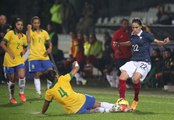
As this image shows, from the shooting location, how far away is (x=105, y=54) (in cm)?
2595

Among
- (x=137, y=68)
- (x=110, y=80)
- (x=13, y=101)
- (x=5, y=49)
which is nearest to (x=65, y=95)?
(x=137, y=68)

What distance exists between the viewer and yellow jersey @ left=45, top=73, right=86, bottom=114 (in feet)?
47.4

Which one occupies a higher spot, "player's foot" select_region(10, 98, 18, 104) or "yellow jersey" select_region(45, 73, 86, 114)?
"yellow jersey" select_region(45, 73, 86, 114)

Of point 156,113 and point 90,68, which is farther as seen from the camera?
point 90,68

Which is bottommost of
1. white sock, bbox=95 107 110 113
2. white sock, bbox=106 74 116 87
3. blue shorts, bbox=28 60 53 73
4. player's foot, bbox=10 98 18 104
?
white sock, bbox=106 74 116 87

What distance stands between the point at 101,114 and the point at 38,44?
14.5 ft

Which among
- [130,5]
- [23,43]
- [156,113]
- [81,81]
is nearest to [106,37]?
[81,81]

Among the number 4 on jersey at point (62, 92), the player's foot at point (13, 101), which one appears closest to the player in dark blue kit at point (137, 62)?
the number 4 on jersey at point (62, 92)

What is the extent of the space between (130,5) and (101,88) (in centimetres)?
899

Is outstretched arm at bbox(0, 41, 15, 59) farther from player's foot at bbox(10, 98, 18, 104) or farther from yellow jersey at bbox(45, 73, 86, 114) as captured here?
yellow jersey at bbox(45, 73, 86, 114)

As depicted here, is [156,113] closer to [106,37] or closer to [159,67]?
[159,67]

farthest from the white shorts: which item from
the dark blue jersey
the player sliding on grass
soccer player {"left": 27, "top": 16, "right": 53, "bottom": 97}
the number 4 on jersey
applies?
soccer player {"left": 27, "top": 16, "right": 53, "bottom": 97}

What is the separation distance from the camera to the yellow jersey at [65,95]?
568 inches

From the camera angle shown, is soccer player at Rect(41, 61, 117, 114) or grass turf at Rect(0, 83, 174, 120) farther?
grass turf at Rect(0, 83, 174, 120)
